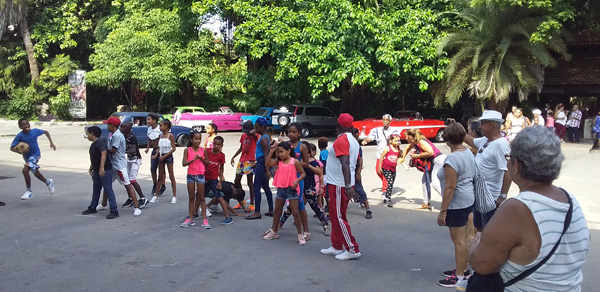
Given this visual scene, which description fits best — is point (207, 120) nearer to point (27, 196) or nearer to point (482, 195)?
point (27, 196)

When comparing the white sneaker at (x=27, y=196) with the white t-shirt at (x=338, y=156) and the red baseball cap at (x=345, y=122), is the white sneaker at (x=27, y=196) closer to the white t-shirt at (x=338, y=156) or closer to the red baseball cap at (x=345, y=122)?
the white t-shirt at (x=338, y=156)

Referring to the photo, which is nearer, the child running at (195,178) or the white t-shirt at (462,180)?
the white t-shirt at (462,180)

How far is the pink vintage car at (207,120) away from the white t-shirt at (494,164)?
2263 cm

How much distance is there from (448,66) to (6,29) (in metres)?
28.8

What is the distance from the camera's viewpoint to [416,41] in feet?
72.3

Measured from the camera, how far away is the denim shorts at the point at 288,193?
7.16 metres

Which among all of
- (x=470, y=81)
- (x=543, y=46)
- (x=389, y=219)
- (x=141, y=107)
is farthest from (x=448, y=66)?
(x=141, y=107)

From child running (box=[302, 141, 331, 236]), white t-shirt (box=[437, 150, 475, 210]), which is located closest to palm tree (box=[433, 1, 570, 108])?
child running (box=[302, 141, 331, 236])

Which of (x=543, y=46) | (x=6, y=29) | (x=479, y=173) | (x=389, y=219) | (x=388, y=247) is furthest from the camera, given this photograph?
(x=6, y=29)

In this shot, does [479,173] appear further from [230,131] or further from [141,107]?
[141,107]

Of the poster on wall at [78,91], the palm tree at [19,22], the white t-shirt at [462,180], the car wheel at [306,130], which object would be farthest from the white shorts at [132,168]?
the palm tree at [19,22]

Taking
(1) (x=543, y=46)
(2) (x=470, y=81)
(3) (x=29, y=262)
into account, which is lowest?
(3) (x=29, y=262)

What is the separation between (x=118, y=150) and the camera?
8820 millimetres

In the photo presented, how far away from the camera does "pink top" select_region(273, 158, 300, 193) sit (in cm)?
714
